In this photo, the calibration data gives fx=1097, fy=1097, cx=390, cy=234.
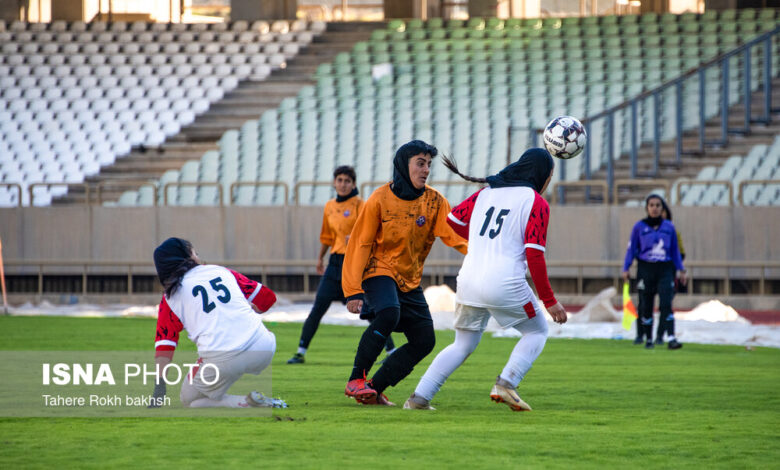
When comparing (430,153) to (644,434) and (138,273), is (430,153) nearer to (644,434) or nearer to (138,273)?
(644,434)

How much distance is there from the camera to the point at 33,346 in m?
12.3

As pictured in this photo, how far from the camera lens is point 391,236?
A: 23.5 feet

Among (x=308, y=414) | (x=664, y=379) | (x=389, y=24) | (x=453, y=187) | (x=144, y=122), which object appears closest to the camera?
(x=308, y=414)

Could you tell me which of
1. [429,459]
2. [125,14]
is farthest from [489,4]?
[429,459]

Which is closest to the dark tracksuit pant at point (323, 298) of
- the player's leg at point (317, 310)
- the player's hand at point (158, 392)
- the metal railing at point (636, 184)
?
the player's leg at point (317, 310)

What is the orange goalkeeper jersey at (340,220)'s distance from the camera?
11.0m

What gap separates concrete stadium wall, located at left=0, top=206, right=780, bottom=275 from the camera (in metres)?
19.2

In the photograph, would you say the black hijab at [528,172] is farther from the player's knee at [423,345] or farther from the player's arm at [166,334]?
the player's arm at [166,334]

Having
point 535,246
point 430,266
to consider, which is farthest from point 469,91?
point 535,246

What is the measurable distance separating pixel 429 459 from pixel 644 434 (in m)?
1.53

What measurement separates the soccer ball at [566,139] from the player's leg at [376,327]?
2018mm

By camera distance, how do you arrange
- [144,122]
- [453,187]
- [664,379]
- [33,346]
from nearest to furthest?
1. [664,379]
2. [33,346]
3. [453,187]
4. [144,122]

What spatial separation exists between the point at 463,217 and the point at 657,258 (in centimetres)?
604

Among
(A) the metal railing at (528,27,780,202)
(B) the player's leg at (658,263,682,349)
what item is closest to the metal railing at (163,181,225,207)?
(A) the metal railing at (528,27,780,202)
